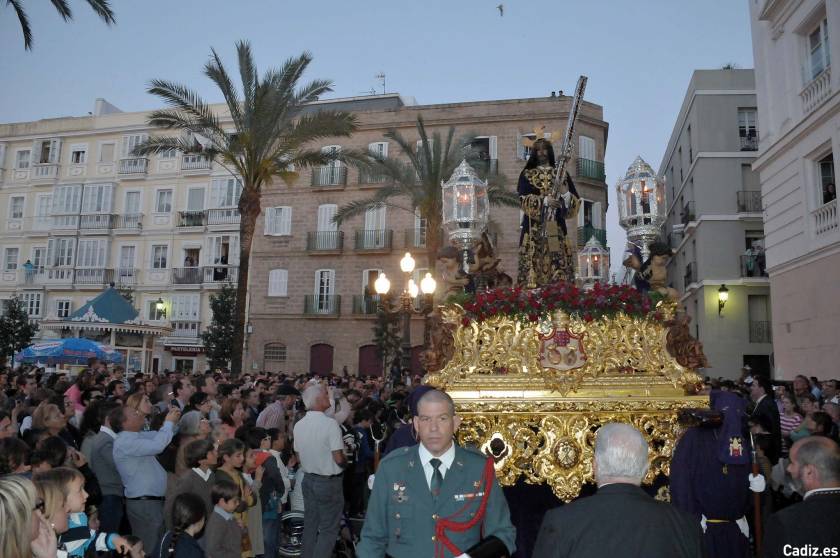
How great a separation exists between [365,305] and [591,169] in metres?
12.8

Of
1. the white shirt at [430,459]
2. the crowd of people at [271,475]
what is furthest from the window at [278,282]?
the white shirt at [430,459]

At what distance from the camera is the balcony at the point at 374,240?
3456cm

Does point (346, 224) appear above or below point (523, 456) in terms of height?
above

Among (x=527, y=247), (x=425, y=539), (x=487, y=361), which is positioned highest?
(x=527, y=247)

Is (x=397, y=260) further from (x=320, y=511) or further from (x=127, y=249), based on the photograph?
(x=320, y=511)

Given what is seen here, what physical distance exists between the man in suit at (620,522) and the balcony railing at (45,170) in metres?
45.2

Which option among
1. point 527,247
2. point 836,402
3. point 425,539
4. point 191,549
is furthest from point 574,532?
point 836,402

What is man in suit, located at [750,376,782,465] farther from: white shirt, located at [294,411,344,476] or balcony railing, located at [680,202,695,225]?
balcony railing, located at [680,202,695,225]

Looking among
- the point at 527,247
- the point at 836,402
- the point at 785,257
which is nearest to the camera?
the point at 527,247

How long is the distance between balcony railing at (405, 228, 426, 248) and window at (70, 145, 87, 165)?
828 inches

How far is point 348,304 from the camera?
35031 millimetres

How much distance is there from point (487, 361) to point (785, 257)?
1313cm

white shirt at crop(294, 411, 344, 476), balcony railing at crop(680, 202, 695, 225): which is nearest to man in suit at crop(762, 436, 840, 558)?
white shirt at crop(294, 411, 344, 476)

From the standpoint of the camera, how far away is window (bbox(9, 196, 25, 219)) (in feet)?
140
